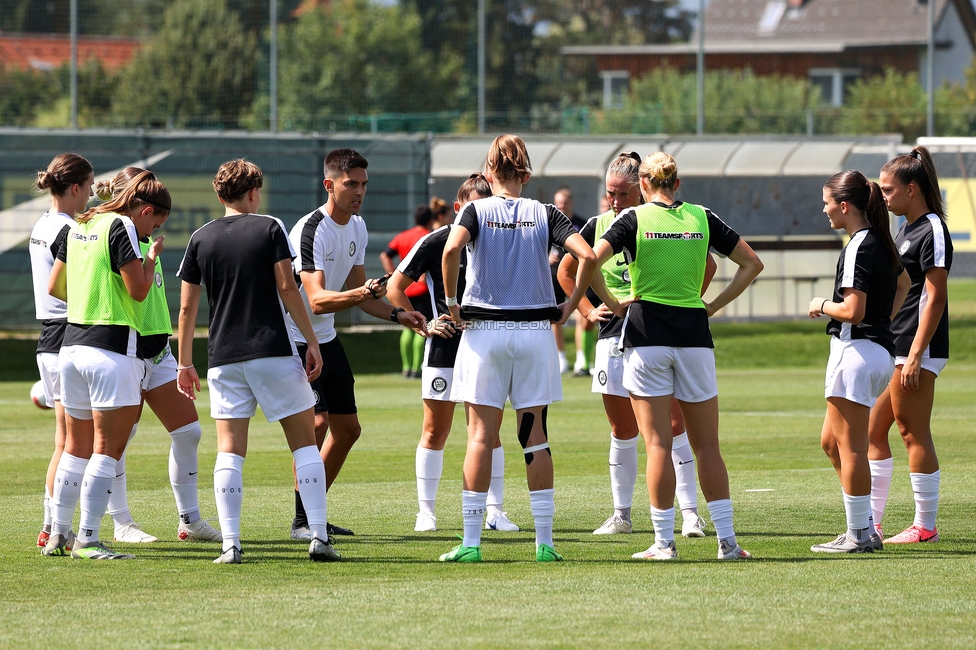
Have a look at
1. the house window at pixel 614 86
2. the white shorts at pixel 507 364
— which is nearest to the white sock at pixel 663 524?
the white shorts at pixel 507 364

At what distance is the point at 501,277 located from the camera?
275 inches

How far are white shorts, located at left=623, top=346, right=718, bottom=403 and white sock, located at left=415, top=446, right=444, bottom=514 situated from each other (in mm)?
1858

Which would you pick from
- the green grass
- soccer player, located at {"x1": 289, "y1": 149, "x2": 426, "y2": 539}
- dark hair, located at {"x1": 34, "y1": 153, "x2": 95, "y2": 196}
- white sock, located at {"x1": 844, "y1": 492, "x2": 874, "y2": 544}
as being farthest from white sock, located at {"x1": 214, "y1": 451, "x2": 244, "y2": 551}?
white sock, located at {"x1": 844, "y1": 492, "x2": 874, "y2": 544}

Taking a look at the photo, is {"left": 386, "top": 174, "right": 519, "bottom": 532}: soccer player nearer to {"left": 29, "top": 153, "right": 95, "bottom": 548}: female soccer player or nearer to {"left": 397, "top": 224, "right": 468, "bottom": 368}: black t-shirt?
{"left": 397, "top": 224, "right": 468, "bottom": 368}: black t-shirt

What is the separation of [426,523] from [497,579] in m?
1.85

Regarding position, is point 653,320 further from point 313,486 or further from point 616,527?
point 313,486

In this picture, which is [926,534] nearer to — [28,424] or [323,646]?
[323,646]

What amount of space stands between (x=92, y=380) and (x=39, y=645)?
85.3 inches

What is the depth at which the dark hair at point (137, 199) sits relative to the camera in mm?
7391

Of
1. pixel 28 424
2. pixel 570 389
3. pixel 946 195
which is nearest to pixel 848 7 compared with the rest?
pixel 946 195

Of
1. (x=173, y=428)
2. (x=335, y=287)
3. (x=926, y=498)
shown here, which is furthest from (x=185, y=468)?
(x=926, y=498)

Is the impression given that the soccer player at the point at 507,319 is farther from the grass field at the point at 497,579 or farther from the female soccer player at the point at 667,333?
the grass field at the point at 497,579

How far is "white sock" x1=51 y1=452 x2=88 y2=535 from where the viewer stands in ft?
24.3

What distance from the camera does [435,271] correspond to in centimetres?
838
